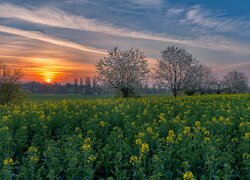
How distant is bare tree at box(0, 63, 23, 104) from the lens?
4229 centimetres

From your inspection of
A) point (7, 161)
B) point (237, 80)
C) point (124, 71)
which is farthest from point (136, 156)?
point (237, 80)

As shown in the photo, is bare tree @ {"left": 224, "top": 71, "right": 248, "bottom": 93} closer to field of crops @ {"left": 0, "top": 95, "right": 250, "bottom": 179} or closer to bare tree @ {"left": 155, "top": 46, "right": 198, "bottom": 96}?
bare tree @ {"left": 155, "top": 46, "right": 198, "bottom": 96}

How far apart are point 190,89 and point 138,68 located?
12313mm

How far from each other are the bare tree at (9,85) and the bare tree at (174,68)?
21.9m

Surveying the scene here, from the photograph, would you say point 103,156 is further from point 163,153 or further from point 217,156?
point 217,156

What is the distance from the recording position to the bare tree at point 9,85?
139 ft

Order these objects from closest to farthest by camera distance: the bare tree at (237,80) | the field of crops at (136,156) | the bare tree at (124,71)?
1. the field of crops at (136,156)
2. the bare tree at (124,71)
3. the bare tree at (237,80)

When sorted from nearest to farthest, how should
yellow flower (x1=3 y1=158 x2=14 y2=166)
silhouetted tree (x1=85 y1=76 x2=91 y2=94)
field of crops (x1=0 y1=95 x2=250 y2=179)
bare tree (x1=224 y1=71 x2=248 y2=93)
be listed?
field of crops (x1=0 y1=95 x2=250 y2=179)
yellow flower (x1=3 y1=158 x2=14 y2=166)
bare tree (x1=224 y1=71 x2=248 y2=93)
silhouetted tree (x1=85 y1=76 x2=91 y2=94)

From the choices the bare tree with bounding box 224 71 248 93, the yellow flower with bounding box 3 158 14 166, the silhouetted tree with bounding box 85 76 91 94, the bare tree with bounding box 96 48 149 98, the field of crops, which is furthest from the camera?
the silhouetted tree with bounding box 85 76 91 94

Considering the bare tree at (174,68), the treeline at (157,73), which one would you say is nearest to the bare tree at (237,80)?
the treeline at (157,73)

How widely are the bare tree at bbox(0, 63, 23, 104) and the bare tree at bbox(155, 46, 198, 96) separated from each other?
71.9ft

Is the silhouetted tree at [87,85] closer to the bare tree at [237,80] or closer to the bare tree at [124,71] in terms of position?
the bare tree at [237,80]

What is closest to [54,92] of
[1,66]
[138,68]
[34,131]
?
[1,66]

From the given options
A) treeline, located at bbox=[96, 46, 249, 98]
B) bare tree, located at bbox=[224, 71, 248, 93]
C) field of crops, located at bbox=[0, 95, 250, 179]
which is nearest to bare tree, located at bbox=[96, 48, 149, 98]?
treeline, located at bbox=[96, 46, 249, 98]
